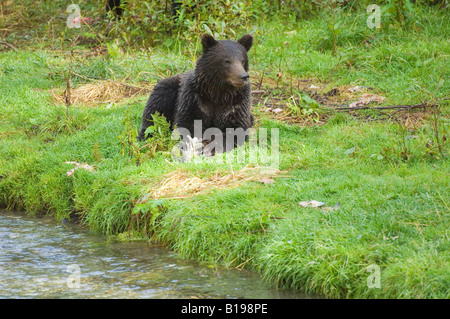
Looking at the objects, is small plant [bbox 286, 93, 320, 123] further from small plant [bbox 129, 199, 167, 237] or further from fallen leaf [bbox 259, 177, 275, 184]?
small plant [bbox 129, 199, 167, 237]

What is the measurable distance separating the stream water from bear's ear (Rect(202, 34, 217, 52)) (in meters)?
2.52

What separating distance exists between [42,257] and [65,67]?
565 centimetres

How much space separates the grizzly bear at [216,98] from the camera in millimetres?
7105

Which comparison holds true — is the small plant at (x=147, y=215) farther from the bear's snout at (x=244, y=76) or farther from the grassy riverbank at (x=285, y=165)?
the bear's snout at (x=244, y=76)

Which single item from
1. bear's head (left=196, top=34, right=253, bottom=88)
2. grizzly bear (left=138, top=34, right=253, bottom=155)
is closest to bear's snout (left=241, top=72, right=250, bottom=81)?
bear's head (left=196, top=34, right=253, bottom=88)

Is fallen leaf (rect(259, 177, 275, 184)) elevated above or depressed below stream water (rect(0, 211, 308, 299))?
above

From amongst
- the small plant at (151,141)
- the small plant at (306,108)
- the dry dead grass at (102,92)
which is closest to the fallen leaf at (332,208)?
the small plant at (151,141)

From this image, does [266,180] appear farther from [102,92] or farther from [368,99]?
[102,92]

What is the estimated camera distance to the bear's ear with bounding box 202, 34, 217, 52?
281 inches

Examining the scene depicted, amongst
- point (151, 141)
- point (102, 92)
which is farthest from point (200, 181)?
point (102, 92)

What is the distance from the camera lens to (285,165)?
6.45 m

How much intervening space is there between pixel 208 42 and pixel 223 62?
330mm

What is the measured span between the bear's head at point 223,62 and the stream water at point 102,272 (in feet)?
→ 7.34
